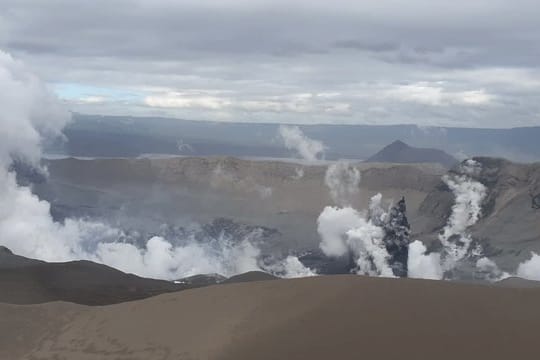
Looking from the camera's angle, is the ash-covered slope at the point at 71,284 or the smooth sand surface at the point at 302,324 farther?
the ash-covered slope at the point at 71,284

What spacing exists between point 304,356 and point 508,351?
46.0ft

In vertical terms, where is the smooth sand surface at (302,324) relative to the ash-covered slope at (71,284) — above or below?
below

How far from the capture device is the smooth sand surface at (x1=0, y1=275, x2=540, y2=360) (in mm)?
53156

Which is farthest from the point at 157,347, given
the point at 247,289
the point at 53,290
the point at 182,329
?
the point at 53,290

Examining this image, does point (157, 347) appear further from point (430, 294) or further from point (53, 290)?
point (53, 290)

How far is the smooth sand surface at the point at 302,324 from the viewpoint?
5316 cm

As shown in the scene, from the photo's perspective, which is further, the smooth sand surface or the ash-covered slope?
the ash-covered slope

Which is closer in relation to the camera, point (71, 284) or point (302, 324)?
point (302, 324)

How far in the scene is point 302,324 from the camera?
58.1m

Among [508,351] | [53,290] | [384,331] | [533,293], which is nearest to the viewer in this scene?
[508,351]

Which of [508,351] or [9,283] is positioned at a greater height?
[9,283]

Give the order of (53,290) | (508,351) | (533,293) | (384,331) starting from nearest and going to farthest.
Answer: (508,351), (384,331), (533,293), (53,290)

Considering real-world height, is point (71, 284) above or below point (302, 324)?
above

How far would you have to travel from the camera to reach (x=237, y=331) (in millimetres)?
58938
